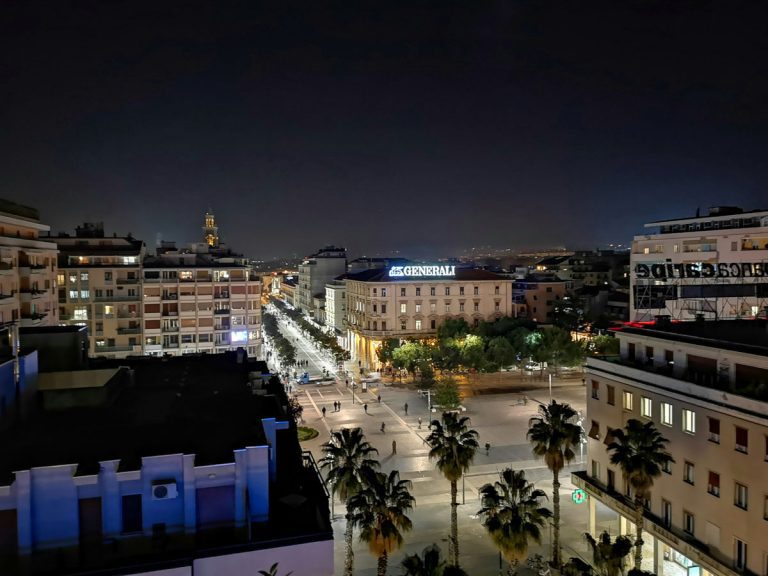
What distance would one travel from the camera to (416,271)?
407 feet

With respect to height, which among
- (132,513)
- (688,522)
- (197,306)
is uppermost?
(197,306)

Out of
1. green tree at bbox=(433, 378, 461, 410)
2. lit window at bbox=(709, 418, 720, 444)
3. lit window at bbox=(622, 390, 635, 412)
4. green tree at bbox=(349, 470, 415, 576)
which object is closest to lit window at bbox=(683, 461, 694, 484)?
lit window at bbox=(709, 418, 720, 444)

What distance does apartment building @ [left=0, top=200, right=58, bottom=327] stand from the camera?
62.8 m

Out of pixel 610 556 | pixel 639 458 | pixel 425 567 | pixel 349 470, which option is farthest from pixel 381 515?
pixel 639 458

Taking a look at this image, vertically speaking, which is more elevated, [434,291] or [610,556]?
[434,291]

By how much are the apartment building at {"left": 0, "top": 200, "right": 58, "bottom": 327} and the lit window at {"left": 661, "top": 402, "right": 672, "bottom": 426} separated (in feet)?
193

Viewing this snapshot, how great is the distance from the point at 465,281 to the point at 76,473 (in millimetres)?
109968

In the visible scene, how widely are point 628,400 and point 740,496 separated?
31.4ft

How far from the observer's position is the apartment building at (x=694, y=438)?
29297 millimetres

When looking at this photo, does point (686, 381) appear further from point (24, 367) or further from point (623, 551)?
point (24, 367)

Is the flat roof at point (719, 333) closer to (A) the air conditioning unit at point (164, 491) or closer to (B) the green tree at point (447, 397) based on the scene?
(A) the air conditioning unit at point (164, 491)

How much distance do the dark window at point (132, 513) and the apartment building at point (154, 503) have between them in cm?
3

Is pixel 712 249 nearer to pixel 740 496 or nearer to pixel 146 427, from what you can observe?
pixel 740 496

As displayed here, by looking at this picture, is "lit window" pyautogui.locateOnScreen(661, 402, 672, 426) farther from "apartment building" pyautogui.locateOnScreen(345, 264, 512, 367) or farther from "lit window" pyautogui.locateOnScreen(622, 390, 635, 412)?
"apartment building" pyautogui.locateOnScreen(345, 264, 512, 367)
